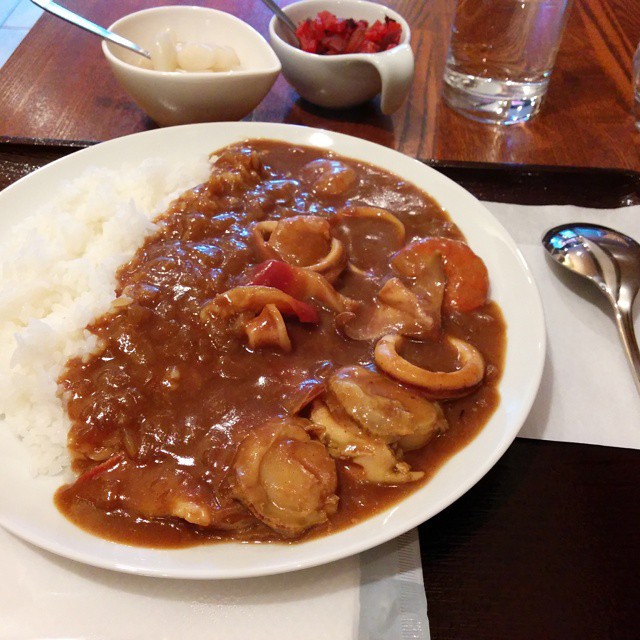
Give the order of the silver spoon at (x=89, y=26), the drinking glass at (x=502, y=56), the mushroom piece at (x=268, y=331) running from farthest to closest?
the drinking glass at (x=502, y=56) < the silver spoon at (x=89, y=26) < the mushroom piece at (x=268, y=331)

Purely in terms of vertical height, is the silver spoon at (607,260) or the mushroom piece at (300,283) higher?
the mushroom piece at (300,283)

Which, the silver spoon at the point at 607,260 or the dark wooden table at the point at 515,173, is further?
the silver spoon at the point at 607,260

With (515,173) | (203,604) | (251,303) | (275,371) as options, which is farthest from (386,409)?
(515,173)

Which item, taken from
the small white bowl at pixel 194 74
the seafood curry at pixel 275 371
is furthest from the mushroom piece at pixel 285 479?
the small white bowl at pixel 194 74

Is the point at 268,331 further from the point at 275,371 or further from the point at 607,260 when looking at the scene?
the point at 607,260

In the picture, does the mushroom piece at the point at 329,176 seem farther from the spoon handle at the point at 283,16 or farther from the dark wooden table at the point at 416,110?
the spoon handle at the point at 283,16

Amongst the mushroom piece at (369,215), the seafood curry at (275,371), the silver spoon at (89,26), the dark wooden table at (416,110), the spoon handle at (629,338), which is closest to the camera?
the seafood curry at (275,371)

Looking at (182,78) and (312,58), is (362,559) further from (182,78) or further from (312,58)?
(312,58)

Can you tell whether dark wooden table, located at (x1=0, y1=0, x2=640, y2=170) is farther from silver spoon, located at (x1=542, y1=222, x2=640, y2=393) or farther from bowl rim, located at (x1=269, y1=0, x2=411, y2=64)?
silver spoon, located at (x1=542, y1=222, x2=640, y2=393)
